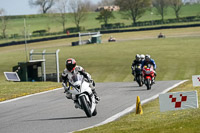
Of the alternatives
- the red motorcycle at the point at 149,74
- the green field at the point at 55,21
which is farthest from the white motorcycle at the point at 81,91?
the green field at the point at 55,21

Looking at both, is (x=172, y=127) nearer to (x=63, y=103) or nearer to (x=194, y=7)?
(x=63, y=103)

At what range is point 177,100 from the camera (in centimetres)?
1148

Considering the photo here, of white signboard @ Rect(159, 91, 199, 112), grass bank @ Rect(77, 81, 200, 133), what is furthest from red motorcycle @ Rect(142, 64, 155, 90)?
white signboard @ Rect(159, 91, 199, 112)

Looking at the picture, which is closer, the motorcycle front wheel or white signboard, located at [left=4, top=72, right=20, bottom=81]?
the motorcycle front wheel

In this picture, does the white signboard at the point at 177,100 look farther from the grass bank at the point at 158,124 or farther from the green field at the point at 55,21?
the green field at the point at 55,21

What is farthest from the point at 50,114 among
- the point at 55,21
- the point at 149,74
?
the point at 55,21

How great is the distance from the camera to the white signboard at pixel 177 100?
1139cm

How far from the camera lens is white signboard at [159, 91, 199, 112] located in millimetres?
11391

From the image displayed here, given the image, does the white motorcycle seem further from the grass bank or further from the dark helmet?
the grass bank

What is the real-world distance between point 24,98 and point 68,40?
7078cm

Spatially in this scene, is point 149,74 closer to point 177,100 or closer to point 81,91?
point 81,91

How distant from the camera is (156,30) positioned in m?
95.1

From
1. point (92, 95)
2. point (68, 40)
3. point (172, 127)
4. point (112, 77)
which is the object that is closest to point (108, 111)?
point (92, 95)

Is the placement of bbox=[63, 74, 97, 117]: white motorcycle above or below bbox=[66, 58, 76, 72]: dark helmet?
below
